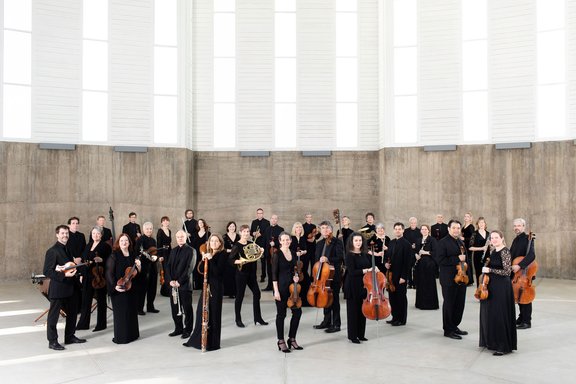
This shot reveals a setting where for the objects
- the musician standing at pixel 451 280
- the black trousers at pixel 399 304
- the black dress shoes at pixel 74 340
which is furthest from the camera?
the black trousers at pixel 399 304

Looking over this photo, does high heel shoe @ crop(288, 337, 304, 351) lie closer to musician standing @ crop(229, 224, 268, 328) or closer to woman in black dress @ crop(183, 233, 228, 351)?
woman in black dress @ crop(183, 233, 228, 351)

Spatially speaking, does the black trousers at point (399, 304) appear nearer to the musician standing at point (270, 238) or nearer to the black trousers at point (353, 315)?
the black trousers at point (353, 315)

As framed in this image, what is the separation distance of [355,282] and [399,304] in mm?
1723

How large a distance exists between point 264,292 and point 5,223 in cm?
735

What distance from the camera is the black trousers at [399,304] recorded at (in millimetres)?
9109

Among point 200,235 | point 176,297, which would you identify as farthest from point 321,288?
point 200,235

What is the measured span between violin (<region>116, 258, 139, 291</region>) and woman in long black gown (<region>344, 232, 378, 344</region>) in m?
3.17

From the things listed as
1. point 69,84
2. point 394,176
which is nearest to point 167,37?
point 69,84

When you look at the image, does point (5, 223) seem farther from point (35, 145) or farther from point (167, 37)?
point (167, 37)

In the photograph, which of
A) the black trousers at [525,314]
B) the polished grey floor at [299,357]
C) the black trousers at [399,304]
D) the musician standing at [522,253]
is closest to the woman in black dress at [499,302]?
the polished grey floor at [299,357]

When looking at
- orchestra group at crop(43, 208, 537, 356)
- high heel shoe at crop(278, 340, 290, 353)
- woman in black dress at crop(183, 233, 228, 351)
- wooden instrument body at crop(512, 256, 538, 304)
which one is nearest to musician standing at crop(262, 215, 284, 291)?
orchestra group at crop(43, 208, 537, 356)

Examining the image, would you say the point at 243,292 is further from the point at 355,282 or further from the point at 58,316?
the point at 58,316

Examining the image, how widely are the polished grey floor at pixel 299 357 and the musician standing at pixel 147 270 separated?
67 cm

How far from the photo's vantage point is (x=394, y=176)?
53.9 feet
